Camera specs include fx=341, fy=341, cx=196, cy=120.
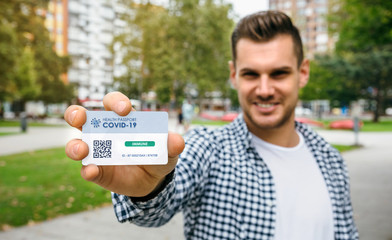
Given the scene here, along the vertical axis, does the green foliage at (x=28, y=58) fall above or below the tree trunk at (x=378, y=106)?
above

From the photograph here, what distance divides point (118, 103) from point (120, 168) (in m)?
0.23

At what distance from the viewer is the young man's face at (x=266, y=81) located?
181 cm

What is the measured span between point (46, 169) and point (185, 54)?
1307 inches

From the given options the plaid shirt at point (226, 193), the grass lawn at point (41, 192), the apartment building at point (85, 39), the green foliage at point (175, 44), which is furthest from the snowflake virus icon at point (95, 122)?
the apartment building at point (85, 39)

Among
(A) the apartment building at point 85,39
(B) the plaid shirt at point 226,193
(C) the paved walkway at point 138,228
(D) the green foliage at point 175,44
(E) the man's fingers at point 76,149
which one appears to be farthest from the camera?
(A) the apartment building at point 85,39

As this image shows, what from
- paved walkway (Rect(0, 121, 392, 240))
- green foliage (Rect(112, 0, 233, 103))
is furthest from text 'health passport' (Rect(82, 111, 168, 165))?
green foliage (Rect(112, 0, 233, 103))

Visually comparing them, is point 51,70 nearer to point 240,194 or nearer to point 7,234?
point 7,234

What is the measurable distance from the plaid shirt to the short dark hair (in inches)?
20.3

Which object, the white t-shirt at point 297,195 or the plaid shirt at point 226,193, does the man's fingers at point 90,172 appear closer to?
the plaid shirt at point 226,193

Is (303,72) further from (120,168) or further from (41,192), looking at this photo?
(41,192)

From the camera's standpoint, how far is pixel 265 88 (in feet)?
5.90

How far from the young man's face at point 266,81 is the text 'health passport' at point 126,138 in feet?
2.97

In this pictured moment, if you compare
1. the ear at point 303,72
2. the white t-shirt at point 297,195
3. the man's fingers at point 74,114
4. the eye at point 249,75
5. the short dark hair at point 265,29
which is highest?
the short dark hair at point 265,29

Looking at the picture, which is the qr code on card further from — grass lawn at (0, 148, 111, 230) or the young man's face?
grass lawn at (0, 148, 111, 230)
